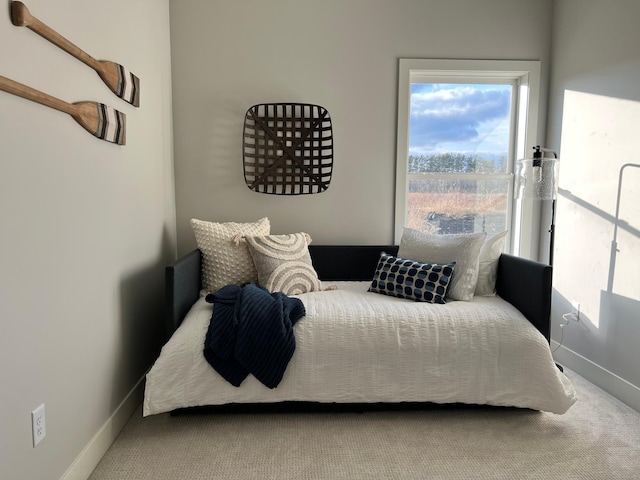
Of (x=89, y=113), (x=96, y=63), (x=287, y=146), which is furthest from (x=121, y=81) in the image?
(x=287, y=146)

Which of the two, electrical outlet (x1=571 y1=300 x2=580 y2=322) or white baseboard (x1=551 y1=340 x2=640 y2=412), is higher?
electrical outlet (x1=571 y1=300 x2=580 y2=322)

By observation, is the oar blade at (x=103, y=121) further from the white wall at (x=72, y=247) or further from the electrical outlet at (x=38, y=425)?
the electrical outlet at (x=38, y=425)

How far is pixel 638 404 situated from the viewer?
2.13 meters

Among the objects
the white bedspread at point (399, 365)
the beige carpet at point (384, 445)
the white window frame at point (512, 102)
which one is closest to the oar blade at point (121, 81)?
the white bedspread at point (399, 365)

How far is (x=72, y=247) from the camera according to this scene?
1517mm

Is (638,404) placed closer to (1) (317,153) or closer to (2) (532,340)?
(2) (532,340)

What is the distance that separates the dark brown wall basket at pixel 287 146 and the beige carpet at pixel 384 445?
1.51 metres

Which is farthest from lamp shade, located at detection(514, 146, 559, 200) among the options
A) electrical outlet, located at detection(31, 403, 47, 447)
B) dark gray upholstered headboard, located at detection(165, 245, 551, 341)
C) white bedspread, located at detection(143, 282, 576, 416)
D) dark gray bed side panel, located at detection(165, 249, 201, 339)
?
electrical outlet, located at detection(31, 403, 47, 447)

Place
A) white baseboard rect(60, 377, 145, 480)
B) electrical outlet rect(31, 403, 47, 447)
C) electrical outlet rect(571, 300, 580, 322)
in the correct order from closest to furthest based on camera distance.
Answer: electrical outlet rect(31, 403, 47, 447)
white baseboard rect(60, 377, 145, 480)
electrical outlet rect(571, 300, 580, 322)

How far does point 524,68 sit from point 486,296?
1663 mm

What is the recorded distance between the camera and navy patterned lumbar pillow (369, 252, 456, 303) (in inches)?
90.4

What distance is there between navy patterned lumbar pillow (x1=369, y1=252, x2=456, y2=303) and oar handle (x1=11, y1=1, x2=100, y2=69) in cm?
176

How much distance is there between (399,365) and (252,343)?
2.27 feet

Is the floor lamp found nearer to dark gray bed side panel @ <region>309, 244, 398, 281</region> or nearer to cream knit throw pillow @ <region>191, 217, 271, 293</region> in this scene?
dark gray bed side panel @ <region>309, 244, 398, 281</region>
